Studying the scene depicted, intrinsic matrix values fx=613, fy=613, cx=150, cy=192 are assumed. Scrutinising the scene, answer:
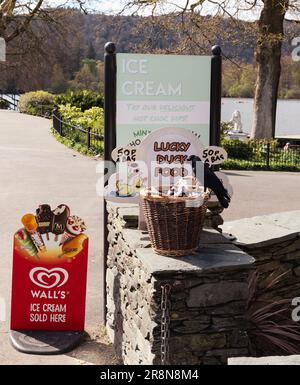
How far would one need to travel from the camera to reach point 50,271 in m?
5.92

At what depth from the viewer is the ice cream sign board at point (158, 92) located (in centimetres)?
594

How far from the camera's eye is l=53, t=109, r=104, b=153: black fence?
20.3 metres

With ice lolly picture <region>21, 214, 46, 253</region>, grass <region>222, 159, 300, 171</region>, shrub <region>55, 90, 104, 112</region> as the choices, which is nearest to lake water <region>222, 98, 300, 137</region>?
shrub <region>55, 90, 104, 112</region>

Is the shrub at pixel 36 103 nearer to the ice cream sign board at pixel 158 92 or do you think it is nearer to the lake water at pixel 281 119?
the lake water at pixel 281 119

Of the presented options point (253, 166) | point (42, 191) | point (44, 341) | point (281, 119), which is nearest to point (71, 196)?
point (42, 191)

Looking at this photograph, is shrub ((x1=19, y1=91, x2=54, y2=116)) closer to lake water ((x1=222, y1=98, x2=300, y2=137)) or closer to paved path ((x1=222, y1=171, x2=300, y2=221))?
lake water ((x1=222, y1=98, x2=300, y2=137))

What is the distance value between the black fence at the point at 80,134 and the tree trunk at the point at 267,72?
26.2 feet

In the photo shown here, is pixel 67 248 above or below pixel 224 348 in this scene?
above

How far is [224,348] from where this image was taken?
15.0 feet

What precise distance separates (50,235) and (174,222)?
1771 mm

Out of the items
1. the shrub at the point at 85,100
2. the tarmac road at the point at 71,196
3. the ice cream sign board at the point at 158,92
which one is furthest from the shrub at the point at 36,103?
the ice cream sign board at the point at 158,92

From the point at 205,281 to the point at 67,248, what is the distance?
192 cm
